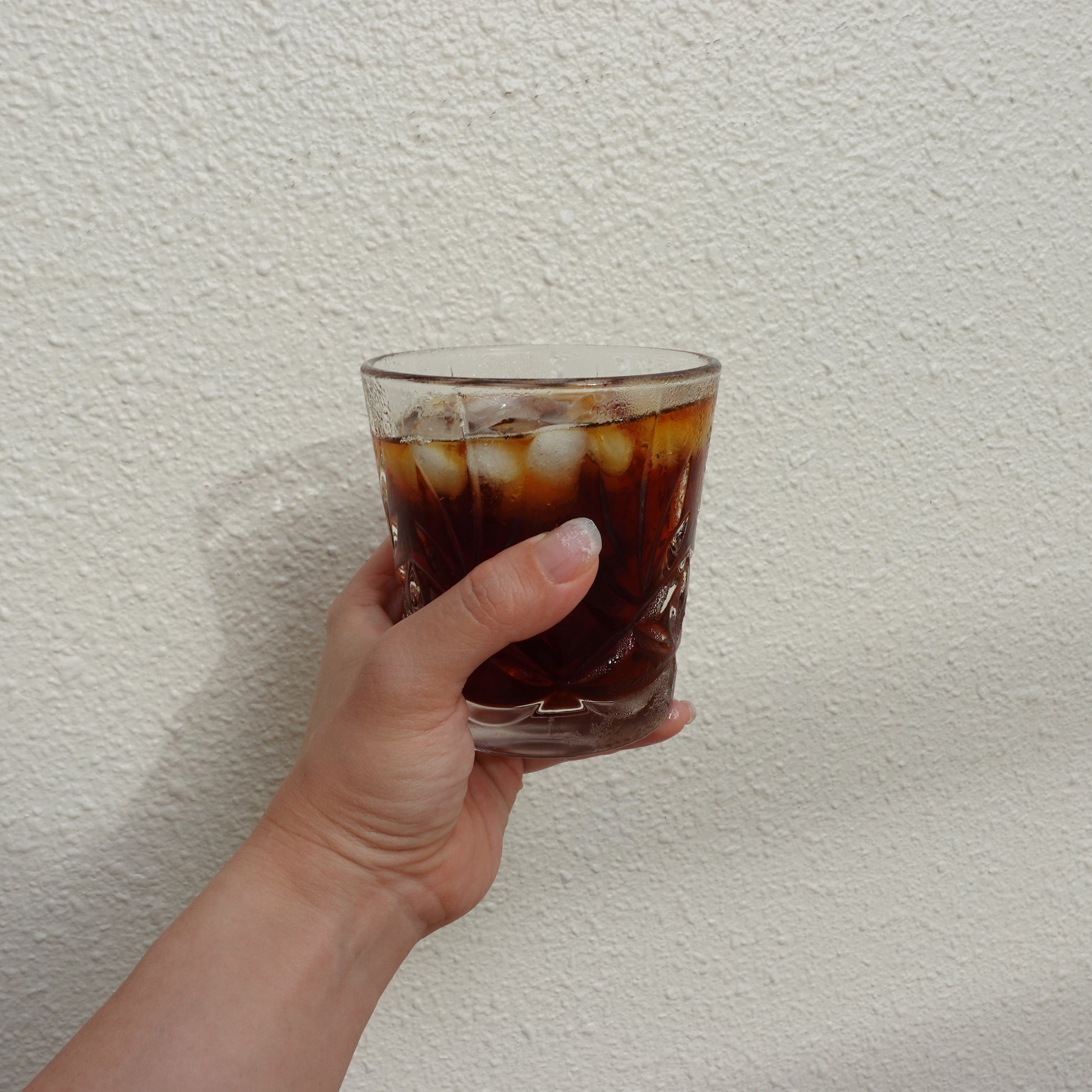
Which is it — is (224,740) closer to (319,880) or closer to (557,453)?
(319,880)

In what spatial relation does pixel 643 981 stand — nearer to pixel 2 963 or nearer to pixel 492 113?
pixel 2 963

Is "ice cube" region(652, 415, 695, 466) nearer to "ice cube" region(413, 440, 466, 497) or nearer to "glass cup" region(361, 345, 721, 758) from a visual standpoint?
"glass cup" region(361, 345, 721, 758)

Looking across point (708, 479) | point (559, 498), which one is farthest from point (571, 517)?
point (708, 479)

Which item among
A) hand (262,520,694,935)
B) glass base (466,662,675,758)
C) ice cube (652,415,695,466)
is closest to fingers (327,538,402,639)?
hand (262,520,694,935)

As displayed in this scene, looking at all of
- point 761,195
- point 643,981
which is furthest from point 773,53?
point 643,981

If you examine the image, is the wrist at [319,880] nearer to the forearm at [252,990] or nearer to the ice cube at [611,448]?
the forearm at [252,990]

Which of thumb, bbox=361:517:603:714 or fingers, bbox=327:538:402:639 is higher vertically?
thumb, bbox=361:517:603:714

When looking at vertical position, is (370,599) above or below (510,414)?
below
